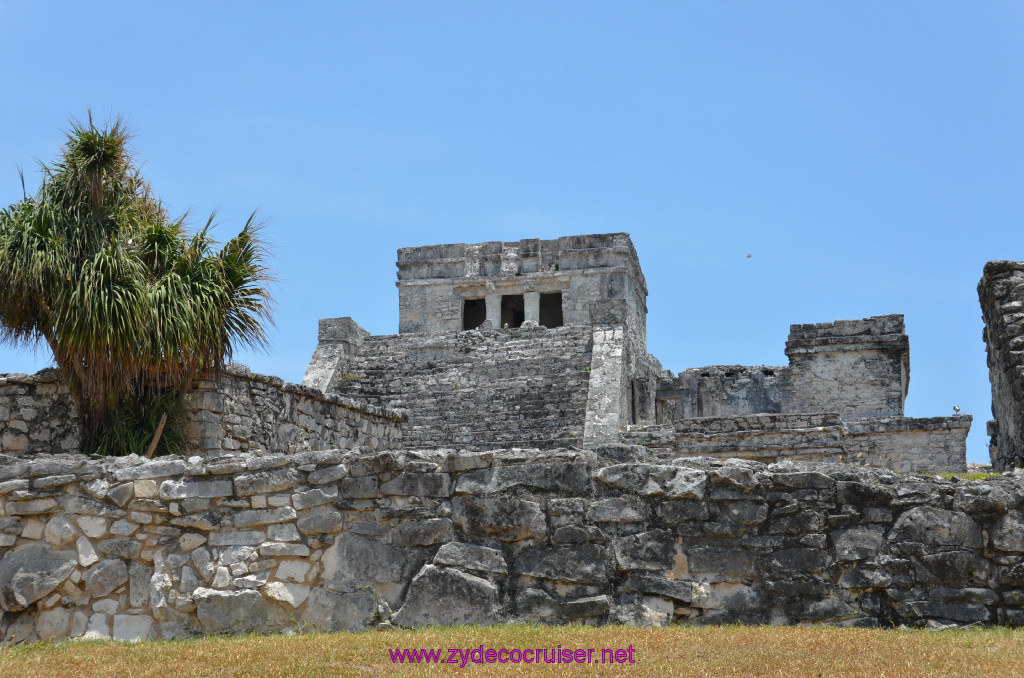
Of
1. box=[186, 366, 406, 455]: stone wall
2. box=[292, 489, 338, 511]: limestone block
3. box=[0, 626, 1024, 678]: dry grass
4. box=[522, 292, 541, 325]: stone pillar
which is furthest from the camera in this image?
box=[522, 292, 541, 325]: stone pillar

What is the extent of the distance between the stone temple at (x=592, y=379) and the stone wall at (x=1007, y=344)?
347 centimetres

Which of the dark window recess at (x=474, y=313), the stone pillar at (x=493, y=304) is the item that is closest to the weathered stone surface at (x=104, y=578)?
the stone pillar at (x=493, y=304)

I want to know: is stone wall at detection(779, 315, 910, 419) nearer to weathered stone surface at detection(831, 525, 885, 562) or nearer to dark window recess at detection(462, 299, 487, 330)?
dark window recess at detection(462, 299, 487, 330)

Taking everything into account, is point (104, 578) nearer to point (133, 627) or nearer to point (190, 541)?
point (133, 627)

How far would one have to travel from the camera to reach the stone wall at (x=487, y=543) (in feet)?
17.9

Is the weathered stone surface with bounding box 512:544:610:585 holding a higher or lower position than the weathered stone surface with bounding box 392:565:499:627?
higher

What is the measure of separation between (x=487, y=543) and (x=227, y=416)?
4.72 meters

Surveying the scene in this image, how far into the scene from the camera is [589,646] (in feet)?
16.5

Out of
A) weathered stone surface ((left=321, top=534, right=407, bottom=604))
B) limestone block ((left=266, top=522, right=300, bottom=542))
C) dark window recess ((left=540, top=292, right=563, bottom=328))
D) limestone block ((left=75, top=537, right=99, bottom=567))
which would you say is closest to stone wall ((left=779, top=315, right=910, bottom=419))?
dark window recess ((left=540, top=292, right=563, bottom=328))

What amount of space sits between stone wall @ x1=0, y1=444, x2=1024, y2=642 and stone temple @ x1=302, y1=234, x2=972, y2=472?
23.4 feet

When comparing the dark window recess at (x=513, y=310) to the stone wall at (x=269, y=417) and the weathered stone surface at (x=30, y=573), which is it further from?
the weathered stone surface at (x=30, y=573)

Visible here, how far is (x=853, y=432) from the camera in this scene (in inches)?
564

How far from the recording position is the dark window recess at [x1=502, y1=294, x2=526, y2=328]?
26500mm

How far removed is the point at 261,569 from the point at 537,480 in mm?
1568
